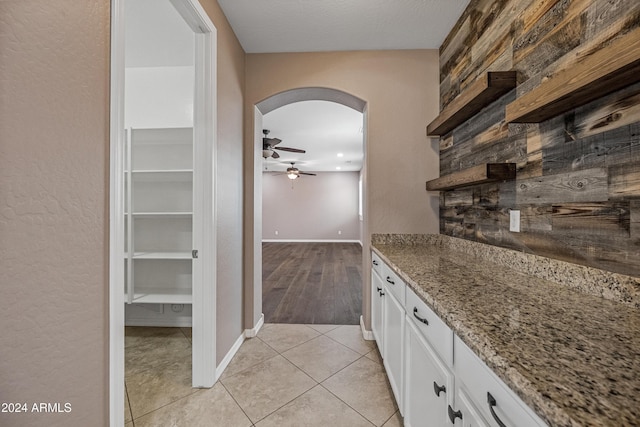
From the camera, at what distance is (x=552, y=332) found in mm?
692

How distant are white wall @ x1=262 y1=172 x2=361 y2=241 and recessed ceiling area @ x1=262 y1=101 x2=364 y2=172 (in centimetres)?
161

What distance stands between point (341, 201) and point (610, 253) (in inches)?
A: 353

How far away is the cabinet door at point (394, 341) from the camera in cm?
142

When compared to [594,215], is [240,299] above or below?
below

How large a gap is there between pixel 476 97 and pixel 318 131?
3.93 m

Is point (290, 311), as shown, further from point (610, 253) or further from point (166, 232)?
point (610, 253)

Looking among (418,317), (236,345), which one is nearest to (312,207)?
(236,345)

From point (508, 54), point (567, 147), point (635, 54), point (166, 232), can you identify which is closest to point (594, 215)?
point (567, 147)

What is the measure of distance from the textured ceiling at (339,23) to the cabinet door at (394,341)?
199cm

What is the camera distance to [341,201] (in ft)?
32.5

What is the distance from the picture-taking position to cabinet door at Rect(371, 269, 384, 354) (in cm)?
196

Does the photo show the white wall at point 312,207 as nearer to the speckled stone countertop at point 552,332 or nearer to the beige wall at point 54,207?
the speckled stone countertop at point 552,332

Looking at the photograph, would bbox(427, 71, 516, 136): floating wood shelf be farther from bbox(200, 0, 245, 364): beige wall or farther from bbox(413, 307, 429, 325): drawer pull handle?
bbox(200, 0, 245, 364): beige wall

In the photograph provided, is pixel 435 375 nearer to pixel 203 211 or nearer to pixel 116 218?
pixel 116 218
